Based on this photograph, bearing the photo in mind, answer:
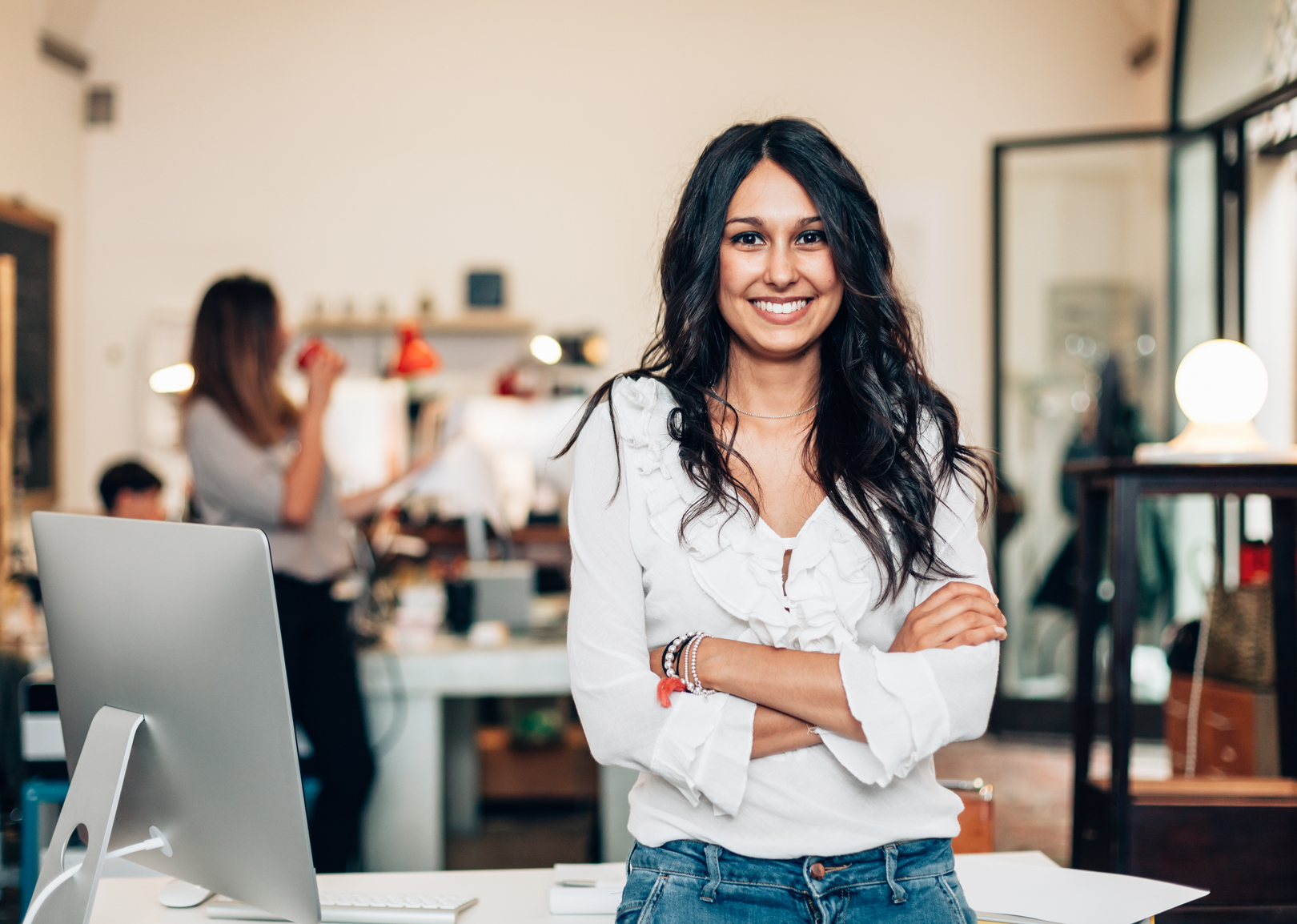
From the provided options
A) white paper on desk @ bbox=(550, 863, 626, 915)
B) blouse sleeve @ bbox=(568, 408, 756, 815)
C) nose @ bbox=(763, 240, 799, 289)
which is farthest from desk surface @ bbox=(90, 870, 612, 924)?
nose @ bbox=(763, 240, 799, 289)

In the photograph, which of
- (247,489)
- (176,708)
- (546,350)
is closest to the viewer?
(176,708)

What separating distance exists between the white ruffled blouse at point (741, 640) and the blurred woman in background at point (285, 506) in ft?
4.42

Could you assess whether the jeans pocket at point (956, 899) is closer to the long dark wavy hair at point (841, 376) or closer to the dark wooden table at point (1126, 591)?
the long dark wavy hair at point (841, 376)

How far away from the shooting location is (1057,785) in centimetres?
391

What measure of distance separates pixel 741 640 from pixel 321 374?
1.72m

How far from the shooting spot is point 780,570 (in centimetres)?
124

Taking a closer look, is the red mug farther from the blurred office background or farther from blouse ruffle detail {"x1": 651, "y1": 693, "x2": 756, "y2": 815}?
the blurred office background

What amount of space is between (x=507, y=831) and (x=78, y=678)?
8.78 feet

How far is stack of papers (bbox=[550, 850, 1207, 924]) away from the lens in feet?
4.06

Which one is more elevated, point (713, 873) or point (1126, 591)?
point (1126, 591)

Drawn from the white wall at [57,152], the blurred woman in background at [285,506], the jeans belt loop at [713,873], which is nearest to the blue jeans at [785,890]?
the jeans belt loop at [713,873]

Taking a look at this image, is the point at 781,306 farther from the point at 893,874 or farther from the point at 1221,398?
the point at 1221,398

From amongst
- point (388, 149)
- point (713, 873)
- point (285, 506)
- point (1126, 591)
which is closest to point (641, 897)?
point (713, 873)

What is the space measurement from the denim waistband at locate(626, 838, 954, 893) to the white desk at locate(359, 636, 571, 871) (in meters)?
1.70
